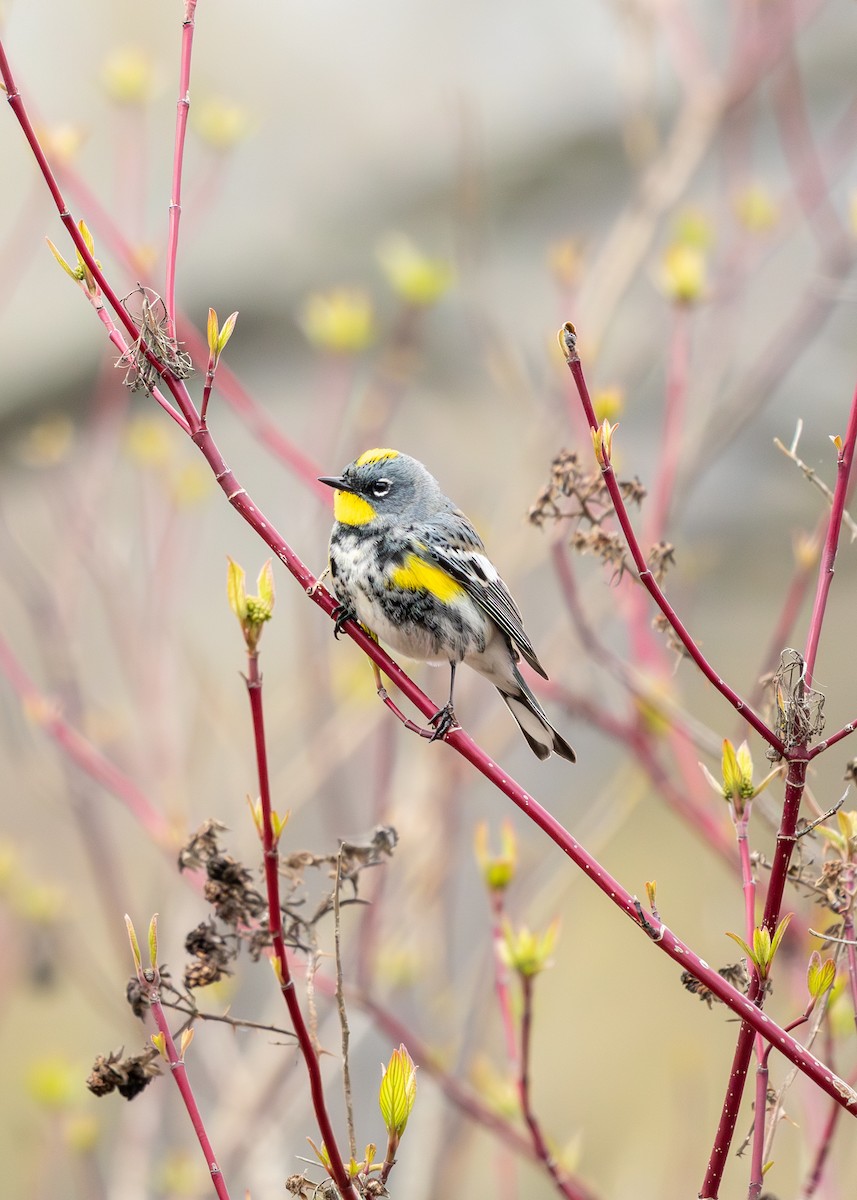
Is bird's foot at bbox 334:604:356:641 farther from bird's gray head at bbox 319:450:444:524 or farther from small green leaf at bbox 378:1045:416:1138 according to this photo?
small green leaf at bbox 378:1045:416:1138

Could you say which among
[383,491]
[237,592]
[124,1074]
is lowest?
[124,1074]

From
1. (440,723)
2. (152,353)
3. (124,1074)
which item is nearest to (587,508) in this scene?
(440,723)

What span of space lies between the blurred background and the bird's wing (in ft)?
0.52

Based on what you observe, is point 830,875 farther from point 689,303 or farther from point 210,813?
point 210,813

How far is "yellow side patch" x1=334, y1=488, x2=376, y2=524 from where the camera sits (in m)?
2.11

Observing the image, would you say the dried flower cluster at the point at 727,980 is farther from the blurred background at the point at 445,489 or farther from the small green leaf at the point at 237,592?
the small green leaf at the point at 237,592

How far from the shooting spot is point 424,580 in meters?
2.10

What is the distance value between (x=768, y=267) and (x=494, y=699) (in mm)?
2689

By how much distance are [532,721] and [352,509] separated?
0.53 meters

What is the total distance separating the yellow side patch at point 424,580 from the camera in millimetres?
2062

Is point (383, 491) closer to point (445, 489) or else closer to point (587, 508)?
point (587, 508)

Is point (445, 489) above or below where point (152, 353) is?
above

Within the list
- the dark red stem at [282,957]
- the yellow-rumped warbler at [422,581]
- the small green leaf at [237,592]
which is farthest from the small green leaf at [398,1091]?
the yellow-rumped warbler at [422,581]

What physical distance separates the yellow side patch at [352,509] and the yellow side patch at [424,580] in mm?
112
